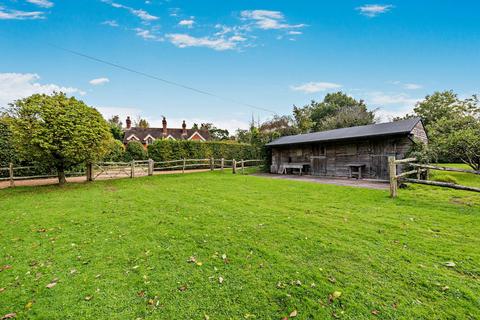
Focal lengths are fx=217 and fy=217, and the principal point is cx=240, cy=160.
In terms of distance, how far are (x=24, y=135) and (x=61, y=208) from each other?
5.43 m

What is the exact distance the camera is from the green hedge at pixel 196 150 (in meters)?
21.3

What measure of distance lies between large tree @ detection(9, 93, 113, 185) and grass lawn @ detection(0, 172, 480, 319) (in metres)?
4.38

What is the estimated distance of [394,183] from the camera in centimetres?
794

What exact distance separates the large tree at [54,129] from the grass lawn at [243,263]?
4381mm

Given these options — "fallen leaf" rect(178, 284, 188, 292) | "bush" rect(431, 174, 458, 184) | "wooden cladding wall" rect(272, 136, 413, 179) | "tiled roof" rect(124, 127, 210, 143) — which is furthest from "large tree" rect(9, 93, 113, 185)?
"tiled roof" rect(124, 127, 210, 143)

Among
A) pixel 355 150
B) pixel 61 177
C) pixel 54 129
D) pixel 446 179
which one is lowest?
pixel 446 179

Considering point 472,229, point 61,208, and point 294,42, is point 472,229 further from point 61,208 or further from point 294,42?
point 294,42

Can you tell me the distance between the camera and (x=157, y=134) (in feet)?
141

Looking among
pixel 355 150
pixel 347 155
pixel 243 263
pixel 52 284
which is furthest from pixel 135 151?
pixel 243 263

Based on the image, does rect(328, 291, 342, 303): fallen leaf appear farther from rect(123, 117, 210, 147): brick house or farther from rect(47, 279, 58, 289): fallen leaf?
rect(123, 117, 210, 147): brick house

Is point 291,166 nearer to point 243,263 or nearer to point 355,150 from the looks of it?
point 355,150

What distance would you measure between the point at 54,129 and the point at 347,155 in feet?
55.5

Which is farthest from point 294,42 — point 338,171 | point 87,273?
point 87,273

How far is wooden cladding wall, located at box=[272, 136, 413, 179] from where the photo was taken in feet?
43.4
